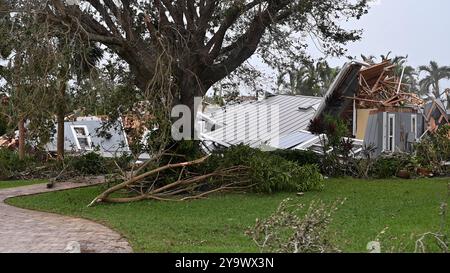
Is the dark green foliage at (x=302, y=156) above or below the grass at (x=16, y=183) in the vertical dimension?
above

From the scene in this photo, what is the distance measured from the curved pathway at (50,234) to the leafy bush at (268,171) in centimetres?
484

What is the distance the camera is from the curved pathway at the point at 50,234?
287 inches

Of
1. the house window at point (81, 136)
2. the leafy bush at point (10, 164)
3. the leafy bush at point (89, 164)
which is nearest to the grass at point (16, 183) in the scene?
the leafy bush at point (10, 164)

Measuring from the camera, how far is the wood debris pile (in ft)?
69.1

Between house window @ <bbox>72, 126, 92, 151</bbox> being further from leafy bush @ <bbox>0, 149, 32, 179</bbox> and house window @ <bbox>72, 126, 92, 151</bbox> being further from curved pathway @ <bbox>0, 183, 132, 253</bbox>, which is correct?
curved pathway @ <bbox>0, 183, 132, 253</bbox>

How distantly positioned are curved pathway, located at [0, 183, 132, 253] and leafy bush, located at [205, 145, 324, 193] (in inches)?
190

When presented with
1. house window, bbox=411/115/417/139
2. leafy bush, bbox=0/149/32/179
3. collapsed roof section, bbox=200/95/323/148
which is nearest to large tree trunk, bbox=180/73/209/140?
collapsed roof section, bbox=200/95/323/148

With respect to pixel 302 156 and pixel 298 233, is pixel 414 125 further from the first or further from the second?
pixel 298 233

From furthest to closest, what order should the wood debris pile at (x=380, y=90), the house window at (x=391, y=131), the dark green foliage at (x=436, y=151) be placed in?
the wood debris pile at (x=380, y=90), the house window at (x=391, y=131), the dark green foliage at (x=436, y=151)

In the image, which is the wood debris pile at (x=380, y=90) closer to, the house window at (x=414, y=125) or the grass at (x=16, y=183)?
the house window at (x=414, y=125)

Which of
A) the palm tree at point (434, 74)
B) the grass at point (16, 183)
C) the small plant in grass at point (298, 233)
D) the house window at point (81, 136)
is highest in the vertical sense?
the palm tree at point (434, 74)

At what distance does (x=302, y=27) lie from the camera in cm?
1463

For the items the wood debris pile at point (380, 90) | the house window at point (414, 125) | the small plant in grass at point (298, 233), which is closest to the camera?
the small plant in grass at point (298, 233)

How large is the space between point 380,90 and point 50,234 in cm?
1613
